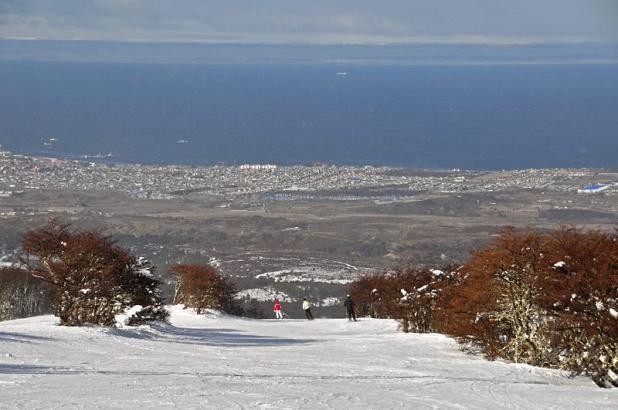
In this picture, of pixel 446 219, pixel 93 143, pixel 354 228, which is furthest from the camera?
pixel 93 143

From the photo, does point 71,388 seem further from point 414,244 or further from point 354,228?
point 354,228

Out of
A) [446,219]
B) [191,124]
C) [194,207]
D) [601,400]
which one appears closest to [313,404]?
[601,400]

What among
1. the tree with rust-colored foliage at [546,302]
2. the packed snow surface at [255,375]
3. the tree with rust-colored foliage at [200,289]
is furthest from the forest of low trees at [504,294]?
the tree with rust-colored foliage at [200,289]

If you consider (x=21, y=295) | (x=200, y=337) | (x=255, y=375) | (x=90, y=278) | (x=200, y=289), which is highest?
(x=90, y=278)

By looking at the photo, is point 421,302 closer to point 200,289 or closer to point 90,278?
point 90,278

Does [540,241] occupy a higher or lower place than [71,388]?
higher


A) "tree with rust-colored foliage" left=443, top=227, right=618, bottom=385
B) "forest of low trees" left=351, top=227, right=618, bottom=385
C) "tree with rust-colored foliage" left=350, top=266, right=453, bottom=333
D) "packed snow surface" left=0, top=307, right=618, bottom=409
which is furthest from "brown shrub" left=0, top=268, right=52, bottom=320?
"tree with rust-colored foliage" left=443, top=227, right=618, bottom=385

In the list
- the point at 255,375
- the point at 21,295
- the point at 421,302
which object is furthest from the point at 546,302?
the point at 21,295
